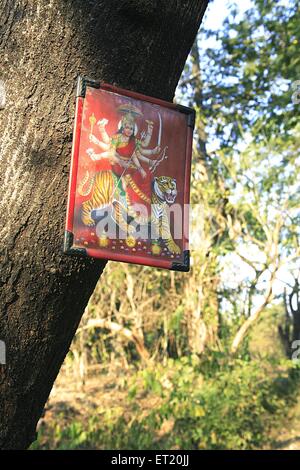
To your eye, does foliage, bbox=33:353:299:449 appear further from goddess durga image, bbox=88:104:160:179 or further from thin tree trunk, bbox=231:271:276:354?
goddess durga image, bbox=88:104:160:179

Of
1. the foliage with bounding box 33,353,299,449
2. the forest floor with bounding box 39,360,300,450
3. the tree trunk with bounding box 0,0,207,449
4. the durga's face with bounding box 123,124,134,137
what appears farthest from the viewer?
the forest floor with bounding box 39,360,300,450

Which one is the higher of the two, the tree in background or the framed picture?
the tree in background

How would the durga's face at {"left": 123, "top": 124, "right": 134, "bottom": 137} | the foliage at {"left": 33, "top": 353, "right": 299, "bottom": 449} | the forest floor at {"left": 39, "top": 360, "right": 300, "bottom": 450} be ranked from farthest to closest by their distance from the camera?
the forest floor at {"left": 39, "top": 360, "right": 300, "bottom": 450}, the foliage at {"left": 33, "top": 353, "right": 299, "bottom": 449}, the durga's face at {"left": 123, "top": 124, "right": 134, "bottom": 137}

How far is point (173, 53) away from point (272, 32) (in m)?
6.25

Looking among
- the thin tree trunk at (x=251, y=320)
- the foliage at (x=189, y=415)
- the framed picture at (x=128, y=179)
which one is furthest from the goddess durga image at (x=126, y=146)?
the thin tree trunk at (x=251, y=320)

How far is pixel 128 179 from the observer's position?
5.17ft

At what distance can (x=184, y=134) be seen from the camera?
1722mm

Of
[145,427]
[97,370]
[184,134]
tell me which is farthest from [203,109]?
[184,134]

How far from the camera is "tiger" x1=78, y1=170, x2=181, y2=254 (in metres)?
1.52

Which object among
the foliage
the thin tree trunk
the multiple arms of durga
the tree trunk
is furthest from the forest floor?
the multiple arms of durga

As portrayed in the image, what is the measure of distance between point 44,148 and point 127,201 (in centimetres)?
24

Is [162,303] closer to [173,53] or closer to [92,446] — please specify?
[92,446]

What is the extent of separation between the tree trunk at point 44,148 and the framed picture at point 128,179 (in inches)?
1.5

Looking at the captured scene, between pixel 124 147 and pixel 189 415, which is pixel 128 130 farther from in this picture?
pixel 189 415
